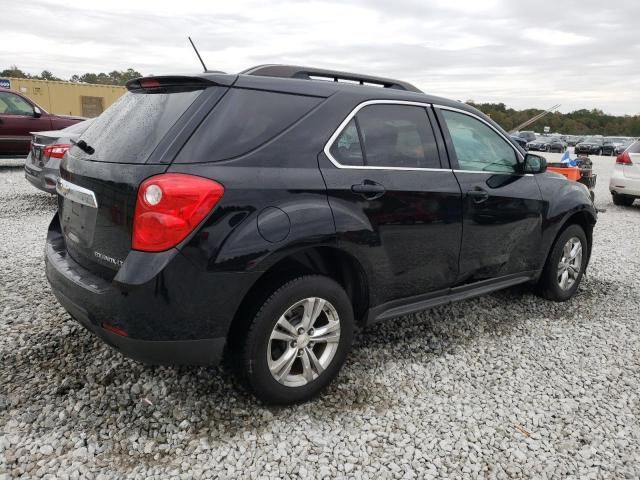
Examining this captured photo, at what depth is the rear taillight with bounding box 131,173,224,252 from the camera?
2.31m

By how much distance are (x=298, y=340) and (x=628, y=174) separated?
34.2ft

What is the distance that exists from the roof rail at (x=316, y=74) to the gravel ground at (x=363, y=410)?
1.76m

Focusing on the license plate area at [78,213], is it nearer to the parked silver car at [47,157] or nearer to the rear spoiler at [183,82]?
the rear spoiler at [183,82]

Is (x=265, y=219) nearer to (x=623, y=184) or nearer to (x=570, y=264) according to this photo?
(x=570, y=264)

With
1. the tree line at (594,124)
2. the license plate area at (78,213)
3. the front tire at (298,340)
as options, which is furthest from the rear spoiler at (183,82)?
the tree line at (594,124)

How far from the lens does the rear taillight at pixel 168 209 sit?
2314 mm

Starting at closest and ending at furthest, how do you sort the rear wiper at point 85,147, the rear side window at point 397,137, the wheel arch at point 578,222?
the rear wiper at point 85,147 → the rear side window at point 397,137 → the wheel arch at point 578,222

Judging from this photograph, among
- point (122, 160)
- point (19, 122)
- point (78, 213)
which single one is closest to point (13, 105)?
point (19, 122)

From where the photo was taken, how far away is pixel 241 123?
2568 mm

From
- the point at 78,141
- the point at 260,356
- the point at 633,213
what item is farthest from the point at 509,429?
the point at 633,213

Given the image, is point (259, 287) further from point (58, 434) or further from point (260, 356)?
point (58, 434)

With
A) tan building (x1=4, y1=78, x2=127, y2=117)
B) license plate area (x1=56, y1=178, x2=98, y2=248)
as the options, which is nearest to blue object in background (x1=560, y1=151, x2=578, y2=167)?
license plate area (x1=56, y1=178, x2=98, y2=248)

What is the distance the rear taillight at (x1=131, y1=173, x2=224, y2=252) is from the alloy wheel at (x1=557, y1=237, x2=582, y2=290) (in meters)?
3.42

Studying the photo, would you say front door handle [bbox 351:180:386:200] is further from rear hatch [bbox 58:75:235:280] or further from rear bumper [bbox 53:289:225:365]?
rear bumper [bbox 53:289:225:365]
